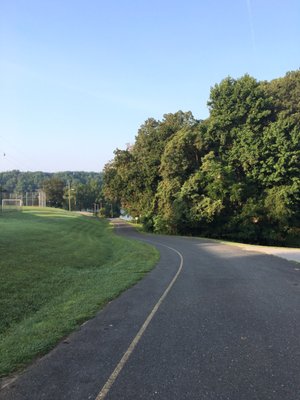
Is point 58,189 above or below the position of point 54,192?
above

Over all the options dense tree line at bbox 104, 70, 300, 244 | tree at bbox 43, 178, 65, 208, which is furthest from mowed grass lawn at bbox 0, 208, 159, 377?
tree at bbox 43, 178, 65, 208

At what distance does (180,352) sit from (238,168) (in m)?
42.4

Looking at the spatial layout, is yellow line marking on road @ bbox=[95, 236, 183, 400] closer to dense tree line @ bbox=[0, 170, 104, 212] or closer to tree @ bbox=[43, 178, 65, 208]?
dense tree line @ bbox=[0, 170, 104, 212]

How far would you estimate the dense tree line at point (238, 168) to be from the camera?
137ft

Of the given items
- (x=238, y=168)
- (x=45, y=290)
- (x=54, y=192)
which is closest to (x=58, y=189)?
(x=54, y=192)

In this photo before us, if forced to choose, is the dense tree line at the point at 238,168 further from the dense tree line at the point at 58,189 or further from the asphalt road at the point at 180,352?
the dense tree line at the point at 58,189

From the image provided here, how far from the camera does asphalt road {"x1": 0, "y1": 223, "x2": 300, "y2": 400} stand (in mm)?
4598

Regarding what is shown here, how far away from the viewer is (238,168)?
46.7 m

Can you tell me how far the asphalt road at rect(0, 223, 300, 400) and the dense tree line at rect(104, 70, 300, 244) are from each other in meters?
32.4

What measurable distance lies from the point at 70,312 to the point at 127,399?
463cm

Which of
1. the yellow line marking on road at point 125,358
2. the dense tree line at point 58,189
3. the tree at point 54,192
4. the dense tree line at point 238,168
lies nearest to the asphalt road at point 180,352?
the yellow line marking on road at point 125,358

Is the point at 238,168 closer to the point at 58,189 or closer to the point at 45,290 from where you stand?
the point at 45,290

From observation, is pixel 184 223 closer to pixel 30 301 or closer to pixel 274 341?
pixel 30 301

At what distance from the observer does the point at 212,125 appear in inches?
1809
